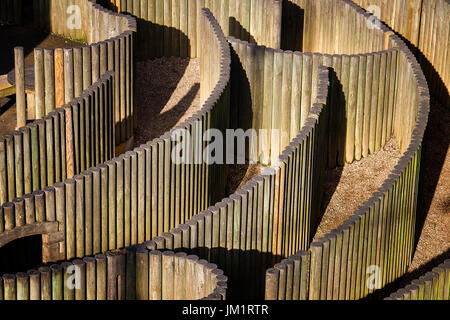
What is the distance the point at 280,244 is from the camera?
18234mm

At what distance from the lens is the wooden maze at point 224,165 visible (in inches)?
636

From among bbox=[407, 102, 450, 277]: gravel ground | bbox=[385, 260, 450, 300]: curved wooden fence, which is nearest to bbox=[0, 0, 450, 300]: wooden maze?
bbox=[385, 260, 450, 300]: curved wooden fence

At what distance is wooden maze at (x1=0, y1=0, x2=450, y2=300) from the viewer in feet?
53.0

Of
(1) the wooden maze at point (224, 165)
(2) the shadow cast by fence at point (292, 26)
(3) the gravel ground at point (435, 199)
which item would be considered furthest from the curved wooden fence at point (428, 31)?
(2) the shadow cast by fence at point (292, 26)

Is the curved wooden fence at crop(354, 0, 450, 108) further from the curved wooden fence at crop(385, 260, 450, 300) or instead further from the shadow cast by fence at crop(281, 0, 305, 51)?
the curved wooden fence at crop(385, 260, 450, 300)

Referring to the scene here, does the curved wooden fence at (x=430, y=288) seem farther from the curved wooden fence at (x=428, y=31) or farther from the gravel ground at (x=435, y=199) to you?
the curved wooden fence at (x=428, y=31)

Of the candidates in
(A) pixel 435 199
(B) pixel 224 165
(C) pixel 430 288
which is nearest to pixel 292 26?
(B) pixel 224 165

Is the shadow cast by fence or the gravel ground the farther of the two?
the shadow cast by fence

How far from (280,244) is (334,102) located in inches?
169

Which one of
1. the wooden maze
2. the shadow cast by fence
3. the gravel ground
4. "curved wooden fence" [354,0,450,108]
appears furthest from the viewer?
the shadow cast by fence

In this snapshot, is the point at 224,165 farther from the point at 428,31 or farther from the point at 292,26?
the point at 428,31

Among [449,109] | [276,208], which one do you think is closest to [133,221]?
[276,208]

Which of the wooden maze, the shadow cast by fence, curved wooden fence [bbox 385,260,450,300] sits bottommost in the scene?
curved wooden fence [bbox 385,260,450,300]
